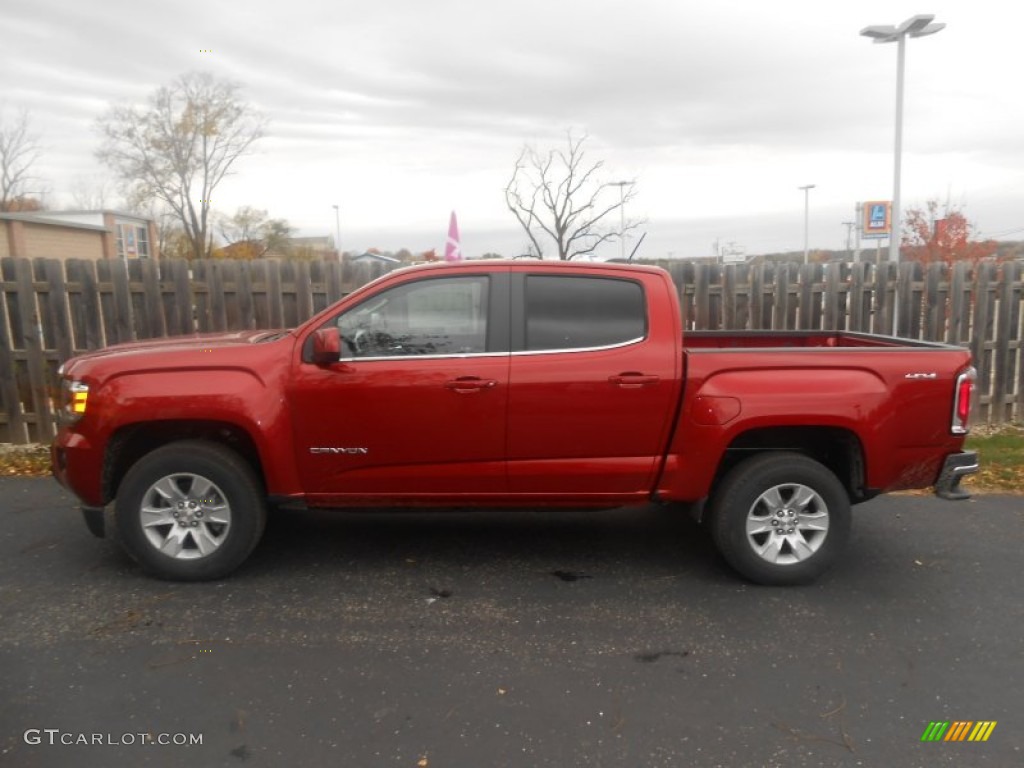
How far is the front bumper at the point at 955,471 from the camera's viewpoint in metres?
4.18

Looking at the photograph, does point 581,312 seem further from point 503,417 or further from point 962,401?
point 962,401

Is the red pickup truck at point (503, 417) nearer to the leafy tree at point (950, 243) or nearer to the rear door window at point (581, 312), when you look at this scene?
the rear door window at point (581, 312)

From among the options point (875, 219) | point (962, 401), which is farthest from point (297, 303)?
point (875, 219)

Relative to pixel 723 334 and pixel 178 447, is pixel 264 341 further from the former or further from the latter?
pixel 723 334

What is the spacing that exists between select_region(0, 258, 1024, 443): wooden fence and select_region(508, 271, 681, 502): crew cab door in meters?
3.76

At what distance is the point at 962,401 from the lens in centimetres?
413

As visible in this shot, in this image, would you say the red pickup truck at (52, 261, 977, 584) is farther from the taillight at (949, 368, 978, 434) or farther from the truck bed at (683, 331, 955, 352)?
the truck bed at (683, 331, 955, 352)

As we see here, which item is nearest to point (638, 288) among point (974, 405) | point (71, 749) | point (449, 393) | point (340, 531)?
point (449, 393)

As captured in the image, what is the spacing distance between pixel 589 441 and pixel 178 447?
2.30 m

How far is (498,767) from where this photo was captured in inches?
107

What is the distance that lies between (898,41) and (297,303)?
1217 centimetres

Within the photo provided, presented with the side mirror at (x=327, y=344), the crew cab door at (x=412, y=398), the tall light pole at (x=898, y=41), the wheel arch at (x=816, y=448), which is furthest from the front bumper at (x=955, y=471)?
the tall light pole at (x=898, y=41)

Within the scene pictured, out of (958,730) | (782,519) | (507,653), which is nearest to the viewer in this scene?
(958,730)

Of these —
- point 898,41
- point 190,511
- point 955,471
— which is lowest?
point 190,511
